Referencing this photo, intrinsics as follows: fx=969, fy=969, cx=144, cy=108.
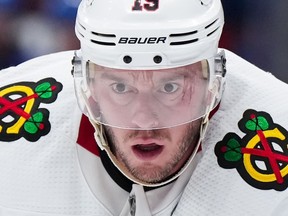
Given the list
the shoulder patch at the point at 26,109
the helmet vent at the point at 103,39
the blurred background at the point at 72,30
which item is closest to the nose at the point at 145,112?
the helmet vent at the point at 103,39

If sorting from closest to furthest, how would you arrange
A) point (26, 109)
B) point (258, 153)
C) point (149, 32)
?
point (149, 32)
point (258, 153)
point (26, 109)

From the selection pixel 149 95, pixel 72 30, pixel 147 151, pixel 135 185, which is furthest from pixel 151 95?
pixel 72 30

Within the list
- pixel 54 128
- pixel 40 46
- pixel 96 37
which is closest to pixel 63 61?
pixel 54 128

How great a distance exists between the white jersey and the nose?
16 centimetres

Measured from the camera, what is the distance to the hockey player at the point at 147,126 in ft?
5.61

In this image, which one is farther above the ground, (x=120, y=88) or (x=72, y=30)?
(x=120, y=88)

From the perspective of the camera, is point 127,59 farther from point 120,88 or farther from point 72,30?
point 72,30

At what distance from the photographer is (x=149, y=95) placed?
1.74 metres

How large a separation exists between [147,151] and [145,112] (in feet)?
0.26

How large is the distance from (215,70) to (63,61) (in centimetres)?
42

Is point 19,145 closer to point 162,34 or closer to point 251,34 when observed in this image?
point 162,34

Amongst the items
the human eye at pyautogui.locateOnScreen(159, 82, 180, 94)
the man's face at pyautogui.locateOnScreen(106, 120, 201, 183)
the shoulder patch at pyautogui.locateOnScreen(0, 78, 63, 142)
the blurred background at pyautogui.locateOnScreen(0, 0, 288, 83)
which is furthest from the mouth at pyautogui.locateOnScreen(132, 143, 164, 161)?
the blurred background at pyautogui.locateOnScreen(0, 0, 288, 83)

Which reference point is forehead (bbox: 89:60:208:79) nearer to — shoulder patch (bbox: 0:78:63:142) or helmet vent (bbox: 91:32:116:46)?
helmet vent (bbox: 91:32:116:46)

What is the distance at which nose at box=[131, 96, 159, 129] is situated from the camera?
1.74 m
